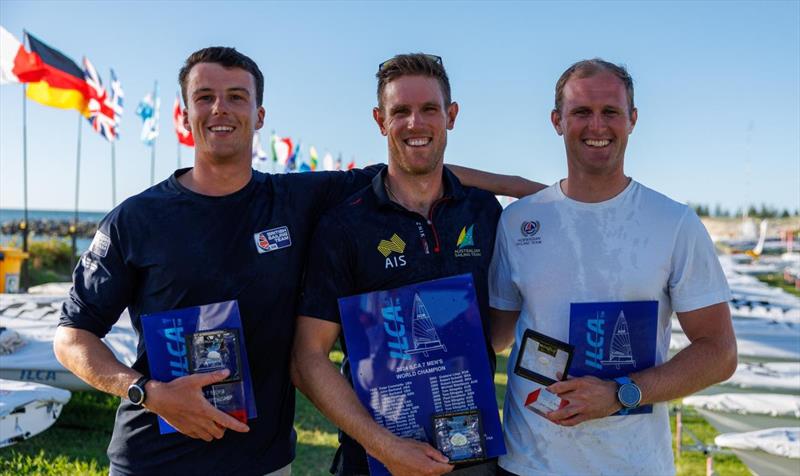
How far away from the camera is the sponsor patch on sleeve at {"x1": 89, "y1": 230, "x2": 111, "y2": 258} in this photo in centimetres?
272

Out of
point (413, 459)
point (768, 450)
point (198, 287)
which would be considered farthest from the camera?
point (768, 450)

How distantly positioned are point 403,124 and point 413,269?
0.60 metres

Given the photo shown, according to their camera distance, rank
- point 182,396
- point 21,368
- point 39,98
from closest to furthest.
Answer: point 182,396 < point 21,368 < point 39,98

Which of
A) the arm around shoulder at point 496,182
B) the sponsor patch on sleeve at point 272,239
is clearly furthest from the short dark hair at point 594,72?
the sponsor patch on sleeve at point 272,239

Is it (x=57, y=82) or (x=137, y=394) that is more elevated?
(x=57, y=82)

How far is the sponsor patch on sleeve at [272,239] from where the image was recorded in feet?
9.05

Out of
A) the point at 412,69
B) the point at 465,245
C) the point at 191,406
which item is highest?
the point at 412,69

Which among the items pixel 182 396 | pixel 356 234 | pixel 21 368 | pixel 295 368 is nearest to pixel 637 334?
pixel 356 234

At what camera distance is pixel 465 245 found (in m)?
2.78

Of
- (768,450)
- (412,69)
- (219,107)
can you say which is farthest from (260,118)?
(768,450)

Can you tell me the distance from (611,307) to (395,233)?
901mm

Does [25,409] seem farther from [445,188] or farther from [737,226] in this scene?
[737,226]

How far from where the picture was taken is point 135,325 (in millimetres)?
2840

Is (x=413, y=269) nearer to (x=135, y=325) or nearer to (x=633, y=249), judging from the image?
(x=633, y=249)
